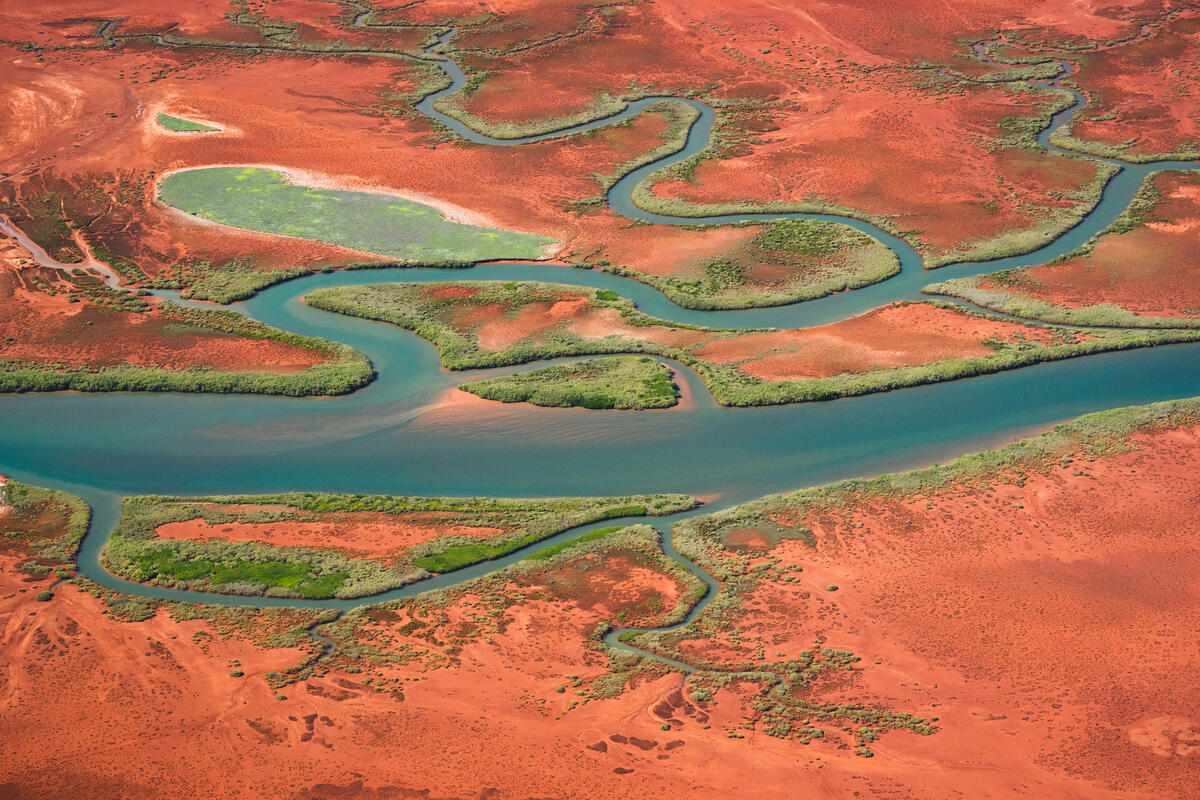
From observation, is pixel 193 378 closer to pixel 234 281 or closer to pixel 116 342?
pixel 116 342

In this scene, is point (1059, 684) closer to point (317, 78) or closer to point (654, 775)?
point (654, 775)

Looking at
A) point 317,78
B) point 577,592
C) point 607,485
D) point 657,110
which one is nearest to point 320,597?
point 577,592

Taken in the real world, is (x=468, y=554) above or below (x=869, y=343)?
below

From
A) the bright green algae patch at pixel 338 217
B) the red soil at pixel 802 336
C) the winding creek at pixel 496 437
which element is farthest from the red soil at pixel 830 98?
the winding creek at pixel 496 437

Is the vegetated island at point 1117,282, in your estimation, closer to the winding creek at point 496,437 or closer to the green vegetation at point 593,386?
the winding creek at point 496,437

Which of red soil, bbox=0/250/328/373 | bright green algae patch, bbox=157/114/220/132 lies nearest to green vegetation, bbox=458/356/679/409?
red soil, bbox=0/250/328/373

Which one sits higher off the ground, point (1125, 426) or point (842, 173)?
point (842, 173)

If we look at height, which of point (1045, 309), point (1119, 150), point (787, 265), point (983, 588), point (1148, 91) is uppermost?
point (1148, 91)

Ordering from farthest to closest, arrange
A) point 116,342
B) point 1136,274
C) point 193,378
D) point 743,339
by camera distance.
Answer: point 1136,274, point 116,342, point 743,339, point 193,378

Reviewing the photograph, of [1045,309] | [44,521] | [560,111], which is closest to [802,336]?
[1045,309]
